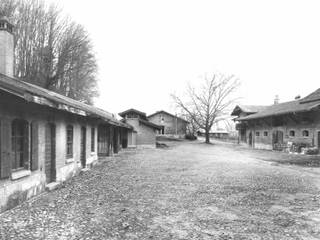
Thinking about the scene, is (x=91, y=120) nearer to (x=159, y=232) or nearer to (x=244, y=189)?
(x=244, y=189)

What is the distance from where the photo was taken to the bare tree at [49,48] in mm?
23141

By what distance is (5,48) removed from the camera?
7.97m

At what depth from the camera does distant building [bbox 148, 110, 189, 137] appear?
5156 cm

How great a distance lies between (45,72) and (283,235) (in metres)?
24.8

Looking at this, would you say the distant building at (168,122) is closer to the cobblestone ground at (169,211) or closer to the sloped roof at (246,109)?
the sloped roof at (246,109)

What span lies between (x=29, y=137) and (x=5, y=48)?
3.10 meters

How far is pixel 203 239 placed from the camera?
4.45m

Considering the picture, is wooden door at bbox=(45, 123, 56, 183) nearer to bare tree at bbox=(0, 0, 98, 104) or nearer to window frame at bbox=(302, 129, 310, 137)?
bare tree at bbox=(0, 0, 98, 104)

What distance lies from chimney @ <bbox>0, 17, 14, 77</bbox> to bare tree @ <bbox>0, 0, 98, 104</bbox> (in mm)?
15101

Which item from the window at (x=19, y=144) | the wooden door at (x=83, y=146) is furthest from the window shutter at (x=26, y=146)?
the wooden door at (x=83, y=146)

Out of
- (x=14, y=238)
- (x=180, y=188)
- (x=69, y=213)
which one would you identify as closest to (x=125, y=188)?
(x=180, y=188)

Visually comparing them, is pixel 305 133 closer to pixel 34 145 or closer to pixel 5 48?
pixel 34 145

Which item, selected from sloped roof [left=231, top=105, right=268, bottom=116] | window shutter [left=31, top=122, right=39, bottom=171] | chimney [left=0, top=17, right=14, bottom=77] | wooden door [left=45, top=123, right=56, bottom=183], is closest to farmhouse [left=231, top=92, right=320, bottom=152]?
sloped roof [left=231, top=105, right=268, bottom=116]

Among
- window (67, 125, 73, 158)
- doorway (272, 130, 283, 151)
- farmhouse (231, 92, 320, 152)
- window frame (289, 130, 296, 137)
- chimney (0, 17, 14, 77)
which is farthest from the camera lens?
doorway (272, 130, 283, 151)
